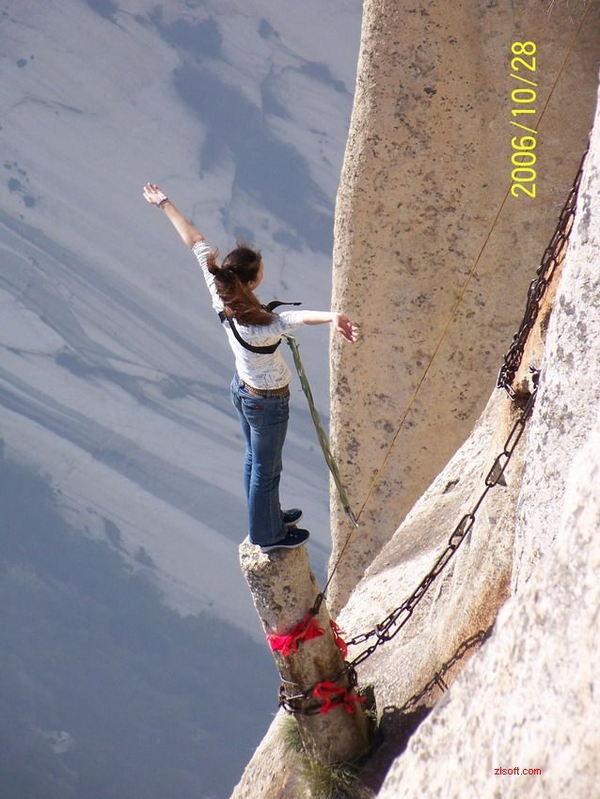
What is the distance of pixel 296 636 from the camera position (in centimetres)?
238

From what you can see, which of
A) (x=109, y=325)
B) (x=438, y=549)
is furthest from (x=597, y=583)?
(x=109, y=325)

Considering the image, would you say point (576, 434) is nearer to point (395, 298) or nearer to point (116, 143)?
point (395, 298)

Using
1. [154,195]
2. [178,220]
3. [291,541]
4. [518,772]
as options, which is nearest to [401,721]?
[291,541]

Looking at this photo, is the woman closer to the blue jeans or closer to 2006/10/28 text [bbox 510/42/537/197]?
the blue jeans

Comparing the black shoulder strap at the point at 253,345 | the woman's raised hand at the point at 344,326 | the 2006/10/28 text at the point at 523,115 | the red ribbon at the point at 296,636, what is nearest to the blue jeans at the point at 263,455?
the black shoulder strap at the point at 253,345

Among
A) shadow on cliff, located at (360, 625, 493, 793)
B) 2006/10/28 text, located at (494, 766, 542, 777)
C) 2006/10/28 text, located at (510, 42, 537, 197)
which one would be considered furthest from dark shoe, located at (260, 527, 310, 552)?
2006/10/28 text, located at (510, 42, 537, 197)

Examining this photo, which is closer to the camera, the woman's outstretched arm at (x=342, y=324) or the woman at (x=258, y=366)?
the woman's outstretched arm at (x=342, y=324)

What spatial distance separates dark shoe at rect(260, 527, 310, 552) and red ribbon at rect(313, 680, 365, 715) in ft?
1.14

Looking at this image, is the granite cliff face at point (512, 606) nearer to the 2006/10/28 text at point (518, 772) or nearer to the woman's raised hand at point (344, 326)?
the 2006/10/28 text at point (518, 772)

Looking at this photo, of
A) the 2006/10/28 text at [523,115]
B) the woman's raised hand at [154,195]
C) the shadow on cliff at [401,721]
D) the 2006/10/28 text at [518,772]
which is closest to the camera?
the 2006/10/28 text at [518,772]

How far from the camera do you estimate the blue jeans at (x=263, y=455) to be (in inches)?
88.5

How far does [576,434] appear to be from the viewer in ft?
5.93

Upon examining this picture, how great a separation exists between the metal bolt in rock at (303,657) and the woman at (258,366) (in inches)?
2.1

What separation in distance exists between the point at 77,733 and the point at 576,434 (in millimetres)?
10732
